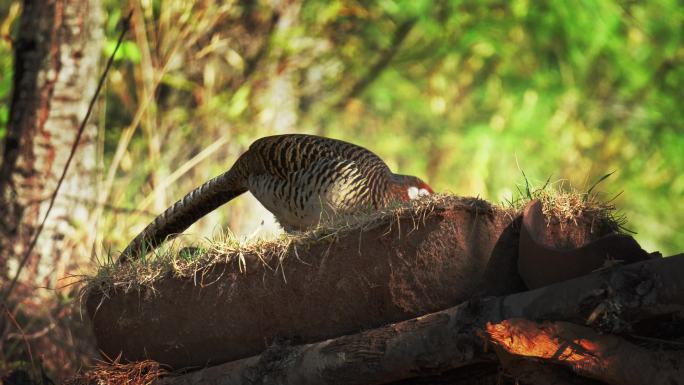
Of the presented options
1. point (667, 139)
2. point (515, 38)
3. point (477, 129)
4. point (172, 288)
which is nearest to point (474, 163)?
point (477, 129)

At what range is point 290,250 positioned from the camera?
2.72 meters

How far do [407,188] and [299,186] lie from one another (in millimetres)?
410

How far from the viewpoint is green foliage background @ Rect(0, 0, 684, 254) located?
314 inches

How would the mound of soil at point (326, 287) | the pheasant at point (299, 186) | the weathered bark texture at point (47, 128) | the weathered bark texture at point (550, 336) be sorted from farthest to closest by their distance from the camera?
the weathered bark texture at point (47, 128)
the pheasant at point (299, 186)
the mound of soil at point (326, 287)
the weathered bark texture at point (550, 336)

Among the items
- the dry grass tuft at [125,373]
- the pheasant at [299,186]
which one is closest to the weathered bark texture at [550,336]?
the dry grass tuft at [125,373]

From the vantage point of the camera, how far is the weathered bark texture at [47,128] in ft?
16.1

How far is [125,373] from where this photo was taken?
2.92 meters

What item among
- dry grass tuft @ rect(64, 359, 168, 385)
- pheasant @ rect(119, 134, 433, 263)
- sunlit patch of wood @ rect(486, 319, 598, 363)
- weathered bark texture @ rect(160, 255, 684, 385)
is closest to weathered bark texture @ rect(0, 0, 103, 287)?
pheasant @ rect(119, 134, 433, 263)

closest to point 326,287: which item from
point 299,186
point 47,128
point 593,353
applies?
point 593,353

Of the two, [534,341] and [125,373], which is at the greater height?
[125,373]

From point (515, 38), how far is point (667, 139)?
2.30 m

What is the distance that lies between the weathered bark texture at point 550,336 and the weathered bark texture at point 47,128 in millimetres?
2806

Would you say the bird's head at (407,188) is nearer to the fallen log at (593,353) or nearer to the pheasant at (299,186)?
the pheasant at (299,186)

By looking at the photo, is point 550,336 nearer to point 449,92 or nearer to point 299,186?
point 299,186
